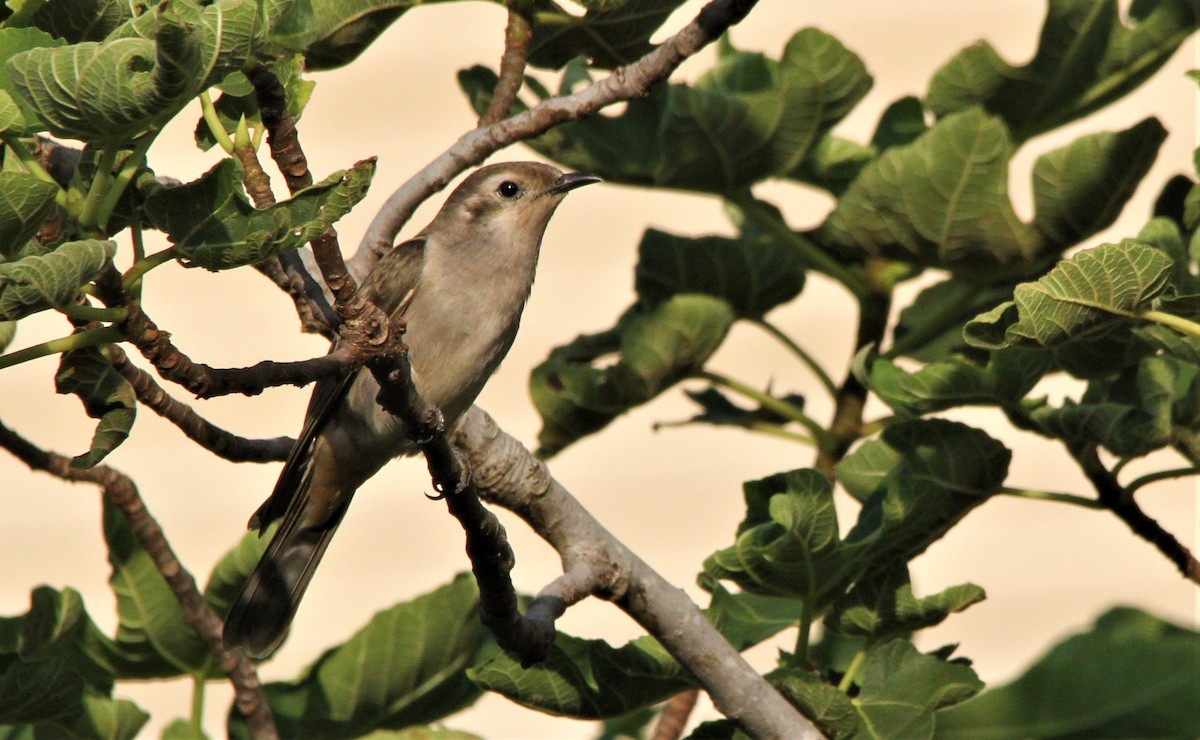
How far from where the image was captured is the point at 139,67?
1.60 meters

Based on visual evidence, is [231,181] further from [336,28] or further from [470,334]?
[470,334]

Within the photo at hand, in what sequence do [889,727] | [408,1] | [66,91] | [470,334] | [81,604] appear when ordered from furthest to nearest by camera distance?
1. [470,334]
2. [408,1]
3. [81,604]
4. [889,727]
5. [66,91]

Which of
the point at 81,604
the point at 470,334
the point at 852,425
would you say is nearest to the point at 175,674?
the point at 81,604

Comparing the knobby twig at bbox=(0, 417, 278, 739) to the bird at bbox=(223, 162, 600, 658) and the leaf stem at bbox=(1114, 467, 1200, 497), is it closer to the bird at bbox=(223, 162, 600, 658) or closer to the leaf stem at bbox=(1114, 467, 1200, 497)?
the bird at bbox=(223, 162, 600, 658)

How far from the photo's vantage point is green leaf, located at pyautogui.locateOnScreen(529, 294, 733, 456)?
9.77 ft

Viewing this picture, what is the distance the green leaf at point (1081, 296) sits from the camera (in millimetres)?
2002

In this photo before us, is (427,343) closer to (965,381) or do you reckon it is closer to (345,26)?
(345,26)

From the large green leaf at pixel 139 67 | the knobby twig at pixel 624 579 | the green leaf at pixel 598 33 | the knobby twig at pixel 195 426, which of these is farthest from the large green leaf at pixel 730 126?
the large green leaf at pixel 139 67

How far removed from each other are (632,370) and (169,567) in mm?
967

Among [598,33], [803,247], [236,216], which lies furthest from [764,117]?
[236,216]

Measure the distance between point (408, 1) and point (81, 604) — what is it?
1280 millimetres

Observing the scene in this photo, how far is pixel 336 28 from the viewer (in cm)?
283

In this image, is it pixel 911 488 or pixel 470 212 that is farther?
pixel 470 212

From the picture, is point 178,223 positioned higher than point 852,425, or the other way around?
point 852,425
